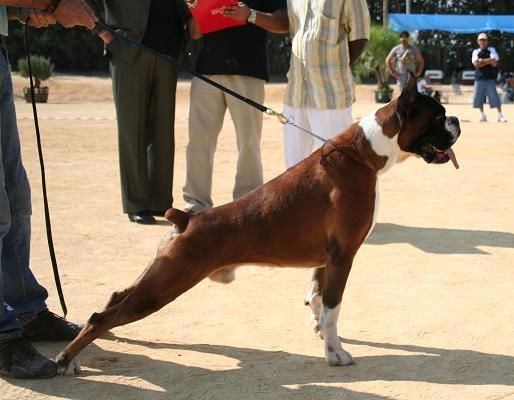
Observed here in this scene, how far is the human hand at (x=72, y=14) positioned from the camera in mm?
4355

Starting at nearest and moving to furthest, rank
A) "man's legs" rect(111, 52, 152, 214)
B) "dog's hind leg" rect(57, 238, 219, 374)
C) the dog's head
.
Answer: "dog's hind leg" rect(57, 238, 219, 374), the dog's head, "man's legs" rect(111, 52, 152, 214)

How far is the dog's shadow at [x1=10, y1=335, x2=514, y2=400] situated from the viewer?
4098mm

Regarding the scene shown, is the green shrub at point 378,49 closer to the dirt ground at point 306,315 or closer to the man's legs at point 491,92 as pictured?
the man's legs at point 491,92

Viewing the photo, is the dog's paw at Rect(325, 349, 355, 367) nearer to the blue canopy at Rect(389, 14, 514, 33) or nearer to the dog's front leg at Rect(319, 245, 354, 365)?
the dog's front leg at Rect(319, 245, 354, 365)

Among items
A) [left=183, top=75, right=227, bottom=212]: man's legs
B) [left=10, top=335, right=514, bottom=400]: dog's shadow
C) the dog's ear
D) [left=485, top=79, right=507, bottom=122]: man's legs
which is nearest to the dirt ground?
[left=10, top=335, right=514, bottom=400]: dog's shadow

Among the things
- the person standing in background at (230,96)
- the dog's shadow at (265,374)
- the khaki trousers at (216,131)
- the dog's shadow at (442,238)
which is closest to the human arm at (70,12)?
the dog's shadow at (265,374)

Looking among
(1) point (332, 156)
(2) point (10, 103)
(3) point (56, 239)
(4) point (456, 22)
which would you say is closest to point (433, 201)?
(3) point (56, 239)

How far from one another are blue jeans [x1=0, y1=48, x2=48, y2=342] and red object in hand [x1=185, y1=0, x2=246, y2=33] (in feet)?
10.8

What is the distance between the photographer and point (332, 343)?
447 centimetres

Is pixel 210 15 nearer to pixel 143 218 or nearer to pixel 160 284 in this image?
pixel 143 218

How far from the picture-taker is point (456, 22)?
4106cm

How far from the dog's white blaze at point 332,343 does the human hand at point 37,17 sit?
228 centimetres

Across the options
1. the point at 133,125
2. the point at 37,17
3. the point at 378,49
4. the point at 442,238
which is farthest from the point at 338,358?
the point at 378,49

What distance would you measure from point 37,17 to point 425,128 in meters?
2.31
